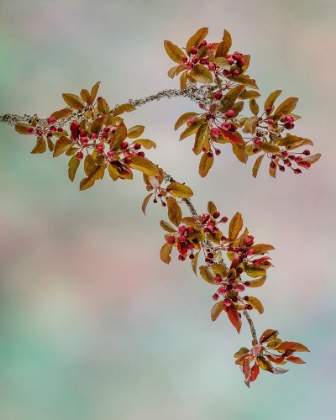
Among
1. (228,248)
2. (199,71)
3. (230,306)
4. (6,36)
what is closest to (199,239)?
(228,248)

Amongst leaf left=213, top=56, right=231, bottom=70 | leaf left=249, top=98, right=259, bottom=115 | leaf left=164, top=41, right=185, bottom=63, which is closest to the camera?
leaf left=213, top=56, right=231, bottom=70

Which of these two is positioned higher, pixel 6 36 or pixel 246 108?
pixel 6 36

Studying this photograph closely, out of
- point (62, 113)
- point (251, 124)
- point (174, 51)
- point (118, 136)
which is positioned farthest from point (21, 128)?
point (251, 124)

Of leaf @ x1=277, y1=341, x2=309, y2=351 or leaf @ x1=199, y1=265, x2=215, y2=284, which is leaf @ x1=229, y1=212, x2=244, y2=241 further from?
leaf @ x1=277, y1=341, x2=309, y2=351

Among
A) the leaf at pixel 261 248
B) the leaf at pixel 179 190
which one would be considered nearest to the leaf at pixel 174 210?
the leaf at pixel 179 190

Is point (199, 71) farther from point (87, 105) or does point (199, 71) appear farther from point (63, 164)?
point (63, 164)

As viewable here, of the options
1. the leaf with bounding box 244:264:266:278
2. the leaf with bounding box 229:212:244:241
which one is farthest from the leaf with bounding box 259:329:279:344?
the leaf with bounding box 229:212:244:241

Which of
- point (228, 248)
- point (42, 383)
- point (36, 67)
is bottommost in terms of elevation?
point (42, 383)
